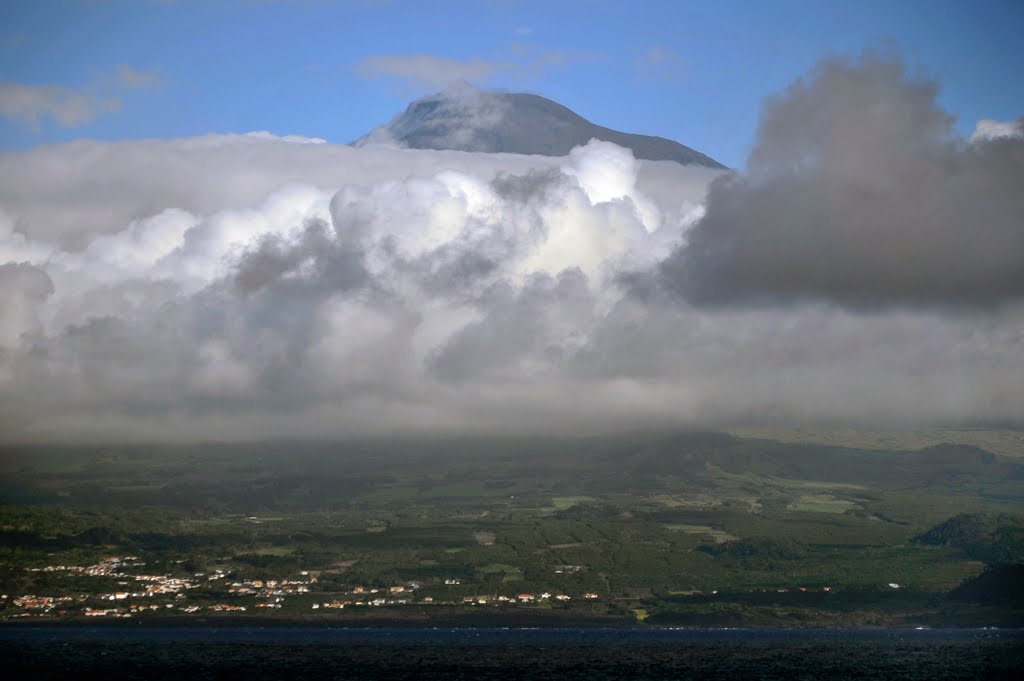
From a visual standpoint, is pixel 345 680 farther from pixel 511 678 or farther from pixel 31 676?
pixel 31 676

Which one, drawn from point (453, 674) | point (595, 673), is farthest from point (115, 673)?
point (595, 673)

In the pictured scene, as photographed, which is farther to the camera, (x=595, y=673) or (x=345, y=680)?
(x=595, y=673)

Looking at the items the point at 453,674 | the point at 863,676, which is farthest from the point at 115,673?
the point at 863,676

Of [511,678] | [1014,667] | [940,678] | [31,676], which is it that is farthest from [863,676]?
[31,676]

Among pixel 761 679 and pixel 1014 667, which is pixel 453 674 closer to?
pixel 761 679

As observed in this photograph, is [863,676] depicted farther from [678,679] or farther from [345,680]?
[345,680]

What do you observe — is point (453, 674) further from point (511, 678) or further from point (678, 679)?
point (678, 679)
